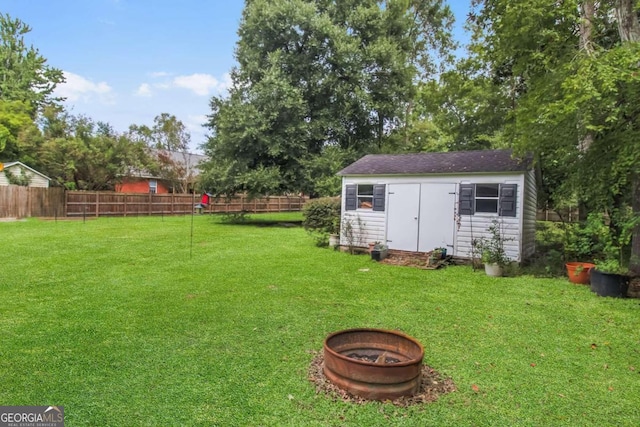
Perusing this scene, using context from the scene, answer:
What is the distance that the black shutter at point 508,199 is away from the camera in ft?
27.1

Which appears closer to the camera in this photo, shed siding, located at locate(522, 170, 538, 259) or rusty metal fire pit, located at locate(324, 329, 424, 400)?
rusty metal fire pit, located at locate(324, 329, 424, 400)

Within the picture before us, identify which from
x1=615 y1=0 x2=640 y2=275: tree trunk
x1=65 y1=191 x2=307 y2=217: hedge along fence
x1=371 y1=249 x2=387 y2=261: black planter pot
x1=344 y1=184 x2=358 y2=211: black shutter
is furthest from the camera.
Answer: x1=65 y1=191 x2=307 y2=217: hedge along fence

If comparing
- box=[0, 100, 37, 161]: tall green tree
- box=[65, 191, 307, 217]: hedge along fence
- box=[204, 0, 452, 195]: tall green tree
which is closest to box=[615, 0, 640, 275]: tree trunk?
box=[204, 0, 452, 195]: tall green tree

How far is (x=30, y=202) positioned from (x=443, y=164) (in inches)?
742

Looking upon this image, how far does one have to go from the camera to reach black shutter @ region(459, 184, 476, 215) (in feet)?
28.8

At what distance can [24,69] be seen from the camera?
89.4 ft

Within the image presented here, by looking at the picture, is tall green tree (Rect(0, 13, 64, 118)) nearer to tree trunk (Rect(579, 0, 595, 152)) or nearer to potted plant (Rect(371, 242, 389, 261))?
potted plant (Rect(371, 242, 389, 261))

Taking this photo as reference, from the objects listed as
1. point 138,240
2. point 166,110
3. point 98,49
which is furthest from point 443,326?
point 166,110

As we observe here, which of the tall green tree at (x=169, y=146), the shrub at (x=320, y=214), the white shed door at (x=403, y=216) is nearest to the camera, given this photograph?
the white shed door at (x=403, y=216)

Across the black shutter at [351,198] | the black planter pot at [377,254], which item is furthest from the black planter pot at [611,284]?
the black shutter at [351,198]

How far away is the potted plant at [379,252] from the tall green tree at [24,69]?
28.9 meters

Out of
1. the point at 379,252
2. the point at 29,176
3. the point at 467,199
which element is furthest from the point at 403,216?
the point at 29,176

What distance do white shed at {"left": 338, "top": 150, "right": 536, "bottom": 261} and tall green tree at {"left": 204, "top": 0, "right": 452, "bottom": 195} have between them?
6.24 metres

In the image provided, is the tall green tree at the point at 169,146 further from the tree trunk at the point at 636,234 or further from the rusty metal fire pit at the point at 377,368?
the rusty metal fire pit at the point at 377,368
